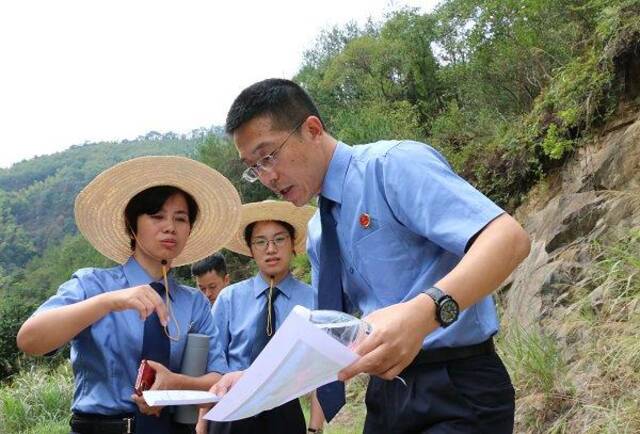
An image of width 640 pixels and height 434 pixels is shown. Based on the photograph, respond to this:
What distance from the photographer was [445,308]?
157 centimetres

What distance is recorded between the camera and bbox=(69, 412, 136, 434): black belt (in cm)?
256

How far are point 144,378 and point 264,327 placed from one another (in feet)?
4.93

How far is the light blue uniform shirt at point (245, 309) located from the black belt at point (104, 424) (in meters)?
1.27

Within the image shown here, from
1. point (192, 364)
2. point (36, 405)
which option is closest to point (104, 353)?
point (192, 364)

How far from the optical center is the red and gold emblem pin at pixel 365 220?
199 centimetres

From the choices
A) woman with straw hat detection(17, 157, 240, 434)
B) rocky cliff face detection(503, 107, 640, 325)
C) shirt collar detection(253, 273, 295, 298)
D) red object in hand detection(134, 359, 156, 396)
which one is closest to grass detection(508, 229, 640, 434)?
rocky cliff face detection(503, 107, 640, 325)

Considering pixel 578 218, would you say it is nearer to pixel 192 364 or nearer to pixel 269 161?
pixel 192 364

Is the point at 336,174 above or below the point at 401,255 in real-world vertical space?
above

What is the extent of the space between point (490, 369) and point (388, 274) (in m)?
0.39

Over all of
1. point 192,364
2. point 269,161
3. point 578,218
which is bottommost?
point 578,218

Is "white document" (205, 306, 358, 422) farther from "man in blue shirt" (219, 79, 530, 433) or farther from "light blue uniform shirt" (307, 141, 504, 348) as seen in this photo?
Result: "light blue uniform shirt" (307, 141, 504, 348)

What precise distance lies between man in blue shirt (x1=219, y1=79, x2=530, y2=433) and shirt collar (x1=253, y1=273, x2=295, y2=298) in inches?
69.2

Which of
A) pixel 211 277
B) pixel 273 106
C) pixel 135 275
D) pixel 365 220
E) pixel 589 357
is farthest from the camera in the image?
pixel 211 277

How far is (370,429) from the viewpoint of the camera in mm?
2133
